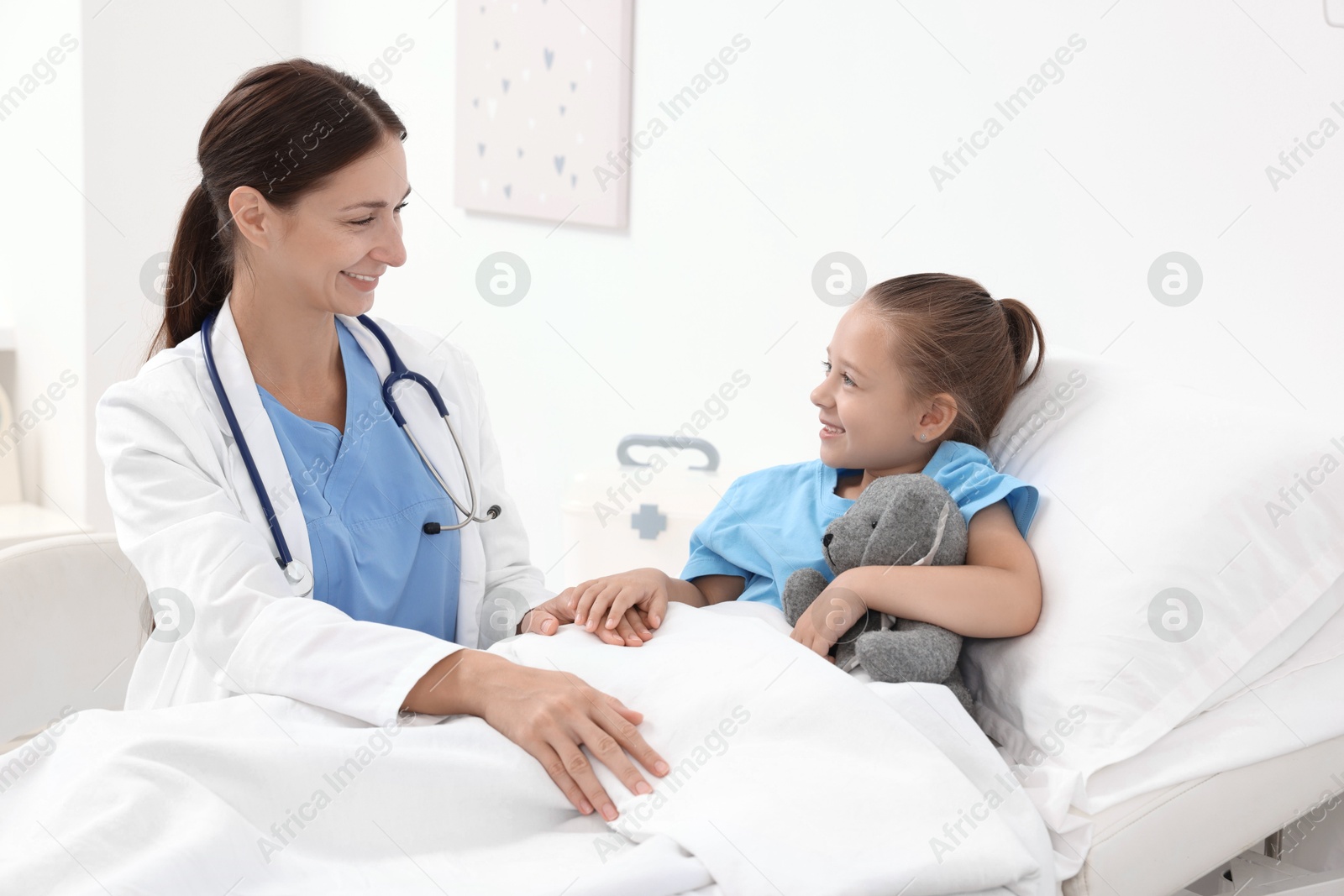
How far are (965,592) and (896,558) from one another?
87mm

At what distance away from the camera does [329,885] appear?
95 cm

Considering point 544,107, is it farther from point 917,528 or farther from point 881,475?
point 917,528

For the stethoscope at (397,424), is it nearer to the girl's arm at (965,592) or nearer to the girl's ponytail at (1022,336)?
the girl's arm at (965,592)

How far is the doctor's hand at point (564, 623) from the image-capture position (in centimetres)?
126

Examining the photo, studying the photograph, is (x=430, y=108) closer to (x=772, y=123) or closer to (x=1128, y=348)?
(x=772, y=123)

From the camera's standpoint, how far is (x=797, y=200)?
84.7 inches

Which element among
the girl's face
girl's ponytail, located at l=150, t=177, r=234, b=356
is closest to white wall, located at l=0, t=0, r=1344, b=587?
the girl's face

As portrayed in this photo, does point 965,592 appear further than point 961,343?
No

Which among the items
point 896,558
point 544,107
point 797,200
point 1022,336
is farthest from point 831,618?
point 544,107

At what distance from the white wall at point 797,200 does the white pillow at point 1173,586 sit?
A: 7 centimetres

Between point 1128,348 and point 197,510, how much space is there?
1229mm

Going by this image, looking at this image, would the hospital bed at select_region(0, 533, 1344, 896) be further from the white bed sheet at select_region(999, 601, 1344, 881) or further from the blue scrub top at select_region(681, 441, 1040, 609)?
the blue scrub top at select_region(681, 441, 1040, 609)

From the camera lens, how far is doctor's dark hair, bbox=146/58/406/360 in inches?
55.9

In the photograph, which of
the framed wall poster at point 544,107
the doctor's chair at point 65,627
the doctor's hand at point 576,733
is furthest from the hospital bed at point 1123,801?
the framed wall poster at point 544,107
